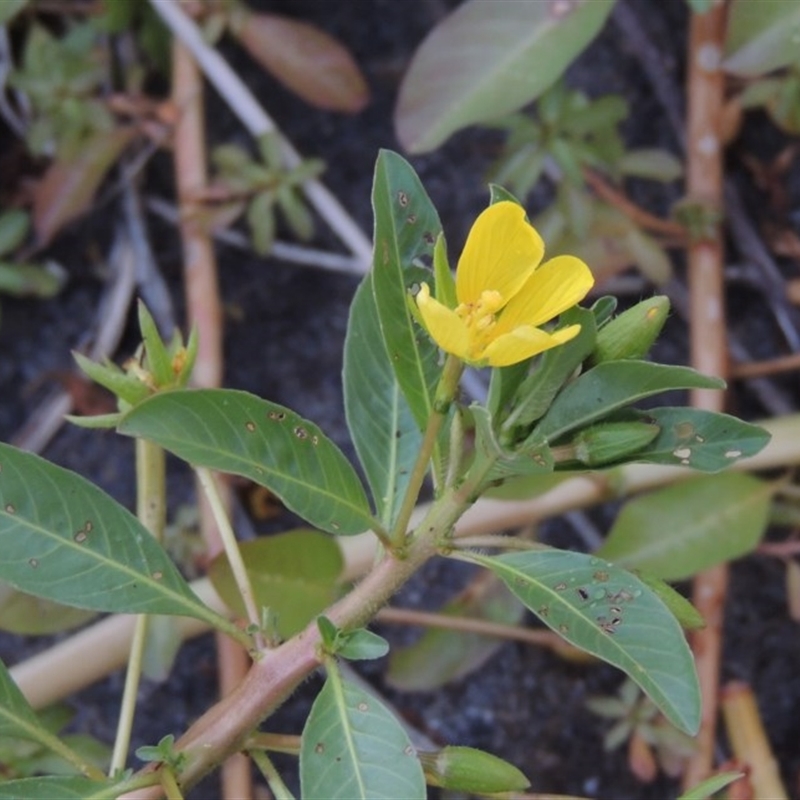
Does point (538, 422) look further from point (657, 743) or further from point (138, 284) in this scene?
point (138, 284)

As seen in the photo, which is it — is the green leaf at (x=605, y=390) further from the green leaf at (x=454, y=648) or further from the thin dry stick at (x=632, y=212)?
the thin dry stick at (x=632, y=212)

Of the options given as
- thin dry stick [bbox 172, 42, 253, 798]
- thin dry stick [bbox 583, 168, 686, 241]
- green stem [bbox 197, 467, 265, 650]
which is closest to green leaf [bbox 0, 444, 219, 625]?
green stem [bbox 197, 467, 265, 650]

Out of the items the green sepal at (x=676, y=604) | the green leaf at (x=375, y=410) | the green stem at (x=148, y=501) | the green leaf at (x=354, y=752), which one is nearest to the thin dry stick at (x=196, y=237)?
the green stem at (x=148, y=501)

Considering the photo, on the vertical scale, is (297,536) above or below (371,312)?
below

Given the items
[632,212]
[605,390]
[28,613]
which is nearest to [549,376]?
[605,390]

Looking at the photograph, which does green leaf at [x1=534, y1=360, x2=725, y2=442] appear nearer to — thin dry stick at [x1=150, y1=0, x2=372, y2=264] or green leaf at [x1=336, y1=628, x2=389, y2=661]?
green leaf at [x1=336, y1=628, x2=389, y2=661]

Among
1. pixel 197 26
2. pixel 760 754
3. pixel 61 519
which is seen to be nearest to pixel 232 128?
pixel 197 26
